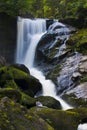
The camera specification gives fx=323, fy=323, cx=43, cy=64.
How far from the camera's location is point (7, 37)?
2311 cm

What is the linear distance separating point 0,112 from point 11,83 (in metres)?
8.99

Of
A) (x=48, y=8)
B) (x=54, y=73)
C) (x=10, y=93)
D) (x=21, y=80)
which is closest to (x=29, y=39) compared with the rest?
(x=54, y=73)

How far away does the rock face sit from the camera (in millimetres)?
22812

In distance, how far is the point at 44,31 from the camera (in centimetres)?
2536

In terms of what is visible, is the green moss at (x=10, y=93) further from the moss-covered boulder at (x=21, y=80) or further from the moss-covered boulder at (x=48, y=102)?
the moss-covered boulder at (x=21, y=80)

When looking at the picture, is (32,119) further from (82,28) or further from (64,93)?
(82,28)

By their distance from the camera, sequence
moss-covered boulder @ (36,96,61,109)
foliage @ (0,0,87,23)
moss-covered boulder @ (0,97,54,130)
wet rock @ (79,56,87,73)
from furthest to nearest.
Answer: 1. foliage @ (0,0,87,23)
2. wet rock @ (79,56,87,73)
3. moss-covered boulder @ (36,96,61,109)
4. moss-covered boulder @ (0,97,54,130)

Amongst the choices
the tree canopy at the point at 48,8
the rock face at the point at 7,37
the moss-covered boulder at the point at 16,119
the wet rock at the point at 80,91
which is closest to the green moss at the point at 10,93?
the moss-covered boulder at the point at 16,119

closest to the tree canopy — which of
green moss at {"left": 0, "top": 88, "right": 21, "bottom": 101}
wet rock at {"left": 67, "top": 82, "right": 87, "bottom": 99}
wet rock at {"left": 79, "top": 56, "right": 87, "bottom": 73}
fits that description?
wet rock at {"left": 79, "top": 56, "right": 87, "bottom": 73}

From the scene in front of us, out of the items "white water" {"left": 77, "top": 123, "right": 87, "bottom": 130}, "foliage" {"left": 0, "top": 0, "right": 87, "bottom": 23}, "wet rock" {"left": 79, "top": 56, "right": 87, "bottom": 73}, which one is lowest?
"white water" {"left": 77, "top": 123, "right": 87, "bottom": 130}

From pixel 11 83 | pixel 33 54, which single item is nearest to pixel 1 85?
pixel 11 83

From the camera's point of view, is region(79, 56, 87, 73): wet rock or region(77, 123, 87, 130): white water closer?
region(77, 123, 87, 130): white water

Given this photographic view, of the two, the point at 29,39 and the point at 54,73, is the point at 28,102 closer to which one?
the point at 54,73

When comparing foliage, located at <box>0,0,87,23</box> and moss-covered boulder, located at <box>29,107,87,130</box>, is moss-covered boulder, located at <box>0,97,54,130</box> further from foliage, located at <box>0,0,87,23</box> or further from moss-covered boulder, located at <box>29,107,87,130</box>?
foliage, located at <box>0,0,87,23</box>
